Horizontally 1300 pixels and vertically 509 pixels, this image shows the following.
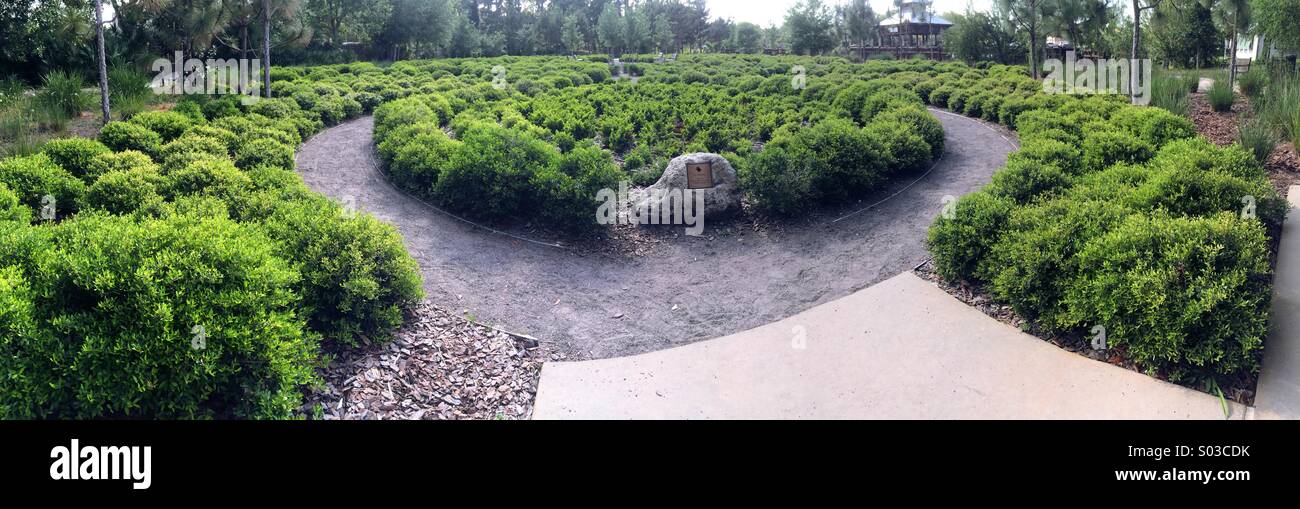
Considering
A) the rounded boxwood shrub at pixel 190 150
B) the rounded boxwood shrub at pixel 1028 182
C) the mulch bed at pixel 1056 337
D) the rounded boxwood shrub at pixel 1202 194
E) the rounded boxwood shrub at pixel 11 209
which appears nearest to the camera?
the mulch bed at pixel 1056 337

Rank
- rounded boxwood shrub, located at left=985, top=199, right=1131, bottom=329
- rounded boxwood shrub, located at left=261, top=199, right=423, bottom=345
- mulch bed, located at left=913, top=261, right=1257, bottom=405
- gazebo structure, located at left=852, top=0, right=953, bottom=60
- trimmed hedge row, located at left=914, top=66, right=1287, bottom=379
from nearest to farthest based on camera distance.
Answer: mulch bed, located at left=913, top=261, right=1257, bottom=405 → trimmed hedge row, located at left=914, top=66, right=1287, bottom=379 → rounded boxwood shrub, located at left=261, top=199, right=423, bottom=345 → rounded boxwood shrub, located at left=985, top=199, right=1131, bottom=329 → gazebo structure, located at left=852, top=0, right=953, bottom=60

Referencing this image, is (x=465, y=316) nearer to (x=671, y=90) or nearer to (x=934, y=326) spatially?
(x=934, y=326)

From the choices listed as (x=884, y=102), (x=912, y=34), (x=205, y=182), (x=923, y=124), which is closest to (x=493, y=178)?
(x=205, y=182)

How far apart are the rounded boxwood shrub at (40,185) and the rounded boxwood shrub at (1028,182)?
1021 centimetres

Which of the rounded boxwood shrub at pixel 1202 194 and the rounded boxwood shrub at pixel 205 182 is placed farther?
the rounded boxwood shrub at pixel 205 182

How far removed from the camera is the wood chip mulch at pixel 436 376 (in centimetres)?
568

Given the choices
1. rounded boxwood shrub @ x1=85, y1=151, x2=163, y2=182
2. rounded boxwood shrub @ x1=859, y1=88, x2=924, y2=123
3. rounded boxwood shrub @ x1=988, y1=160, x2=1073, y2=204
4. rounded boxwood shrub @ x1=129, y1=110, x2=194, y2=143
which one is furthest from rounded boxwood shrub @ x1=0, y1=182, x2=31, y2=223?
rounded boxwood shrub @ x1=859, y1=88, x2=924, y2=123

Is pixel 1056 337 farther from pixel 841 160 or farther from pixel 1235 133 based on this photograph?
pixel 1235 133

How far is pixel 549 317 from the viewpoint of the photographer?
7723 millimetres

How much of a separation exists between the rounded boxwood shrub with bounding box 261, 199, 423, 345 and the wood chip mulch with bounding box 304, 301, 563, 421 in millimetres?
224

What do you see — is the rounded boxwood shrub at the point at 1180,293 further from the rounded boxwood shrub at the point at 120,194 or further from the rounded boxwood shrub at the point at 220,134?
the rounded boxwood shrub at the point at 220,134

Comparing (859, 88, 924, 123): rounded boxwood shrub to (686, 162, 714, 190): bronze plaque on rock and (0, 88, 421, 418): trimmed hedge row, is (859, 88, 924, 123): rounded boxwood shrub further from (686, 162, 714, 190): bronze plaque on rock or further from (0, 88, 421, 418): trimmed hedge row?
(0, 88, 421, 418): trimmed hedge row

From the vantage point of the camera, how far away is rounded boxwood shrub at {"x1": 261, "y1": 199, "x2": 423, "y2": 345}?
6262mm

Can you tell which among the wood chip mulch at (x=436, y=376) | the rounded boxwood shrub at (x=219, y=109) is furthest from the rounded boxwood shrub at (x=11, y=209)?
the rounded boxwood shrub at (x=219, y=109)
